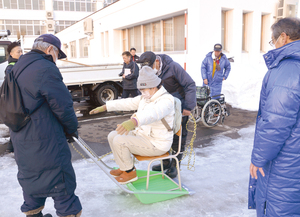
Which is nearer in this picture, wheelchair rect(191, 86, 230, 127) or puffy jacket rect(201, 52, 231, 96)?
wheelchair rect(191, 86, 230, 127)

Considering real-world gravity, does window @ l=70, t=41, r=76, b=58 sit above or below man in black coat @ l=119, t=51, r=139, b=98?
above

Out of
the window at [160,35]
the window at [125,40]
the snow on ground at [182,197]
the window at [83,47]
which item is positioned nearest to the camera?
the snow on ground at [182,197]

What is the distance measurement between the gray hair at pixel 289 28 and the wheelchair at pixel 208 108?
4.22 m

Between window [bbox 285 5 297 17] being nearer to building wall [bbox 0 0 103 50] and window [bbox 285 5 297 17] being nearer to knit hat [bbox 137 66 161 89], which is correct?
knit hat [bbox 137 66 161 89]

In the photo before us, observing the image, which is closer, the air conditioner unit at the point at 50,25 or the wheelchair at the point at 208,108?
the wheelchair at the point at 208,108

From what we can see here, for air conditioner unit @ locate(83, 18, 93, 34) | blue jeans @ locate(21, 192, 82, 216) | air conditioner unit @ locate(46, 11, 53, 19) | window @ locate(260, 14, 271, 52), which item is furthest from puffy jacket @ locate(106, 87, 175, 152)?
air conditioner unit @ locate(46, 11, 53, 19)

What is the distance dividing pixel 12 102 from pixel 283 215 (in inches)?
86.3

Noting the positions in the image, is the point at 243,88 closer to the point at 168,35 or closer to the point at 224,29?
the point at 224,29

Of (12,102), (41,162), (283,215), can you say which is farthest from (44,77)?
(283,215)

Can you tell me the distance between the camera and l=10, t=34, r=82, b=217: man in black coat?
2.10 m

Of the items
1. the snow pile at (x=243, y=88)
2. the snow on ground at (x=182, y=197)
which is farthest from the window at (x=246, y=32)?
the snow on ground at (x=182, y=197)

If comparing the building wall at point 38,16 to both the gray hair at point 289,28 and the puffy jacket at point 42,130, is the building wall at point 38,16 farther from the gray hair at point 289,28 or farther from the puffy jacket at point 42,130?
the gray hair at point 289,28

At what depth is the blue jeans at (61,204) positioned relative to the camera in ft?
7.52

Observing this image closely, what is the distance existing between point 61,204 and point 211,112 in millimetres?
4605
